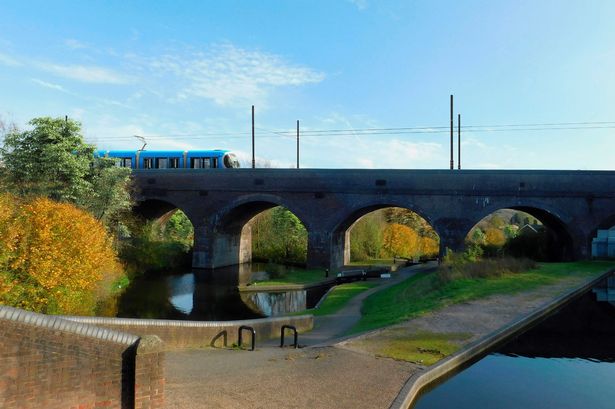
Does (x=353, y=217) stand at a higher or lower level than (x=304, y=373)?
higher

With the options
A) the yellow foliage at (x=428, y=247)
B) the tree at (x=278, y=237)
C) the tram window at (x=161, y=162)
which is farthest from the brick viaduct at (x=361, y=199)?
the yellow foliage at (x=428, y=247)

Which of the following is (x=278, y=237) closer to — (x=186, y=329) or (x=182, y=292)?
(x=182, y=292)

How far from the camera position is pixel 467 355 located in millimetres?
10188

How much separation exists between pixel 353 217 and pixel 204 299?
12955 mm

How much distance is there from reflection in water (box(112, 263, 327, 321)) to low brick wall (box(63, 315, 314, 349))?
801 cm

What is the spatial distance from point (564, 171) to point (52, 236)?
26.9m

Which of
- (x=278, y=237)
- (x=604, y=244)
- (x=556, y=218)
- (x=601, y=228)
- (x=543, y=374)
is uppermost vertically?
(x=556, y=218)

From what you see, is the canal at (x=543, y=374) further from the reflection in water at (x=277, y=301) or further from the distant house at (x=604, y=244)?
the distant house at (x=604, y=244)

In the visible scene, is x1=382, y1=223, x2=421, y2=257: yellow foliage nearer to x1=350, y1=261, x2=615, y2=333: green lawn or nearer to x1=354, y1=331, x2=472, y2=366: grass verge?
x1=350, y1=261, x2=615, y2=333: green lawn

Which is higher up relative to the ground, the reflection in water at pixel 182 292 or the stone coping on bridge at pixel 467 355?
the stone coping on bridge at pixel 467 355

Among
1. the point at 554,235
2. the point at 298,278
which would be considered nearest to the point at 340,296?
the point at 298,278

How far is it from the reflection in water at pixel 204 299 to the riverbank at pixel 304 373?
10.2 metres

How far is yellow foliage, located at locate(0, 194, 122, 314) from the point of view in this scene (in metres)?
13.7

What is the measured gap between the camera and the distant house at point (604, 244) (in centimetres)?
2745
